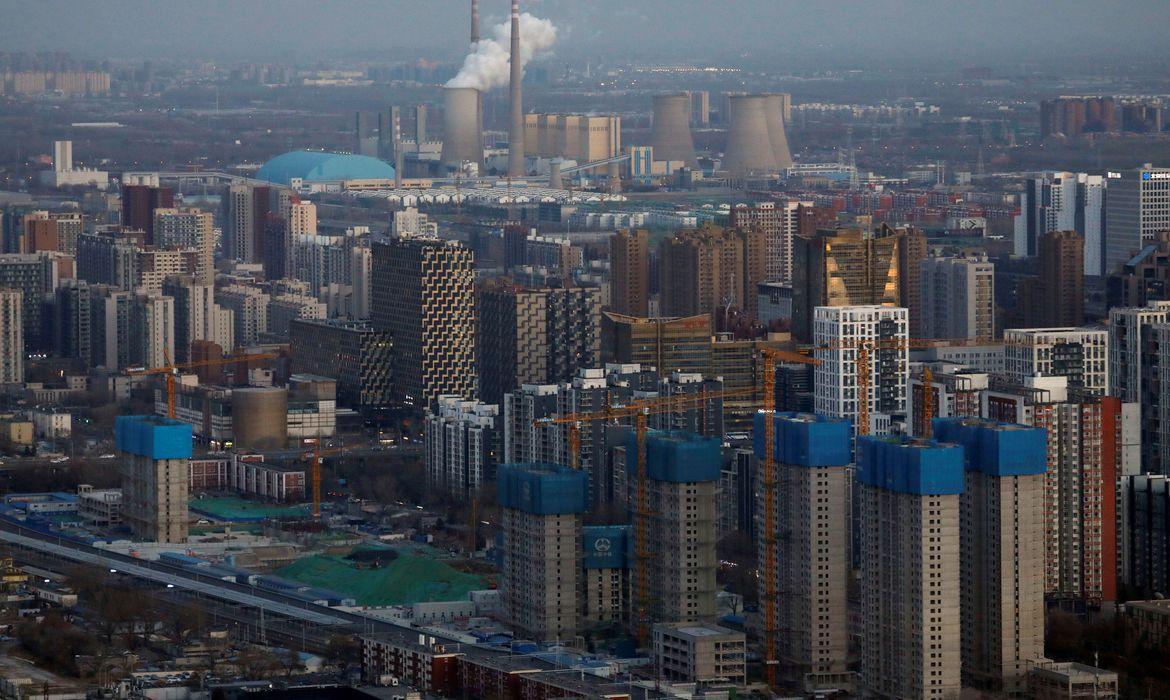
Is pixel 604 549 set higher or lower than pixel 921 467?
lower

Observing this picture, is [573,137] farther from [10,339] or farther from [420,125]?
[10,339]

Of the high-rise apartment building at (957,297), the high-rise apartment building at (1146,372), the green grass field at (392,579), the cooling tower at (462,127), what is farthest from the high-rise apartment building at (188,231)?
the high-rise apartment building at (1146,372)

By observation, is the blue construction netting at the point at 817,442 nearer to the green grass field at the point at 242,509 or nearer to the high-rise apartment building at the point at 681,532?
the high-rise apartment building at the point at 681,532

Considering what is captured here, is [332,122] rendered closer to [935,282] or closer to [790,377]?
[935,282]

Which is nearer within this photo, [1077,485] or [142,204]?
[1077,485]

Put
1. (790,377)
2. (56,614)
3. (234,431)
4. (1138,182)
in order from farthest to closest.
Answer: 1. (1138,182)
2. (234,431)
3. (790,377)
4. (56,614)

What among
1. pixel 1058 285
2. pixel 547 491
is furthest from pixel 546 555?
pixel 1058 285

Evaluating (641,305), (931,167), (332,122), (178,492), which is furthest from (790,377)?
(332,122)
